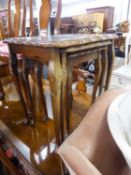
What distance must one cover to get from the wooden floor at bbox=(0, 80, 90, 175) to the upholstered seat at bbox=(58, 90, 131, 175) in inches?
18.9

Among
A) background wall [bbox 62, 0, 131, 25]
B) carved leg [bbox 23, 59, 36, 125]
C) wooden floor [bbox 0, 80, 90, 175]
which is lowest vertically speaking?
wooden floor [bbox 0, 80, 90, 175]

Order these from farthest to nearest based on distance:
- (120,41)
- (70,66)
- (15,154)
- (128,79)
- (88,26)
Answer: (88,26) < (120,41) < (128,79) < (15,154) < (70,66)

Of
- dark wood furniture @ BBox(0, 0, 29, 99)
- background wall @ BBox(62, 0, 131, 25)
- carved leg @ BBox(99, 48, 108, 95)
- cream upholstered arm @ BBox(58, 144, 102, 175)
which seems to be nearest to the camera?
cream upholstered arm @ BBox(58, 144, 102, 175)

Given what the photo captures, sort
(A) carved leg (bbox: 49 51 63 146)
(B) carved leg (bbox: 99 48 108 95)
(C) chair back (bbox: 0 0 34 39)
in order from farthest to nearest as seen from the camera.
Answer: (C) chair back (bbox: 0 0 34 39) < (B) carved leg (bbox: 99 48 108 95) < (A) carved leg (bbox: 49 51 63 146)

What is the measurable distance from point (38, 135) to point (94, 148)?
755mm

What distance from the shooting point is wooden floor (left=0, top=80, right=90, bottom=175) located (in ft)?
3.16

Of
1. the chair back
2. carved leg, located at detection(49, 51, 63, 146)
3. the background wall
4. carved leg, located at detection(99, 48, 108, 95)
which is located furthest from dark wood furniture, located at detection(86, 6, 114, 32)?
carved leg, located at detection(49, 51, 63, 146)

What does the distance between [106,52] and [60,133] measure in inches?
20.7

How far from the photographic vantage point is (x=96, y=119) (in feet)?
1.78

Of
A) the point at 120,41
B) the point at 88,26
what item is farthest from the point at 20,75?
the point at 88,26

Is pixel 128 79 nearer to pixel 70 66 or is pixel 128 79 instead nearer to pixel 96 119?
pixel 70 66

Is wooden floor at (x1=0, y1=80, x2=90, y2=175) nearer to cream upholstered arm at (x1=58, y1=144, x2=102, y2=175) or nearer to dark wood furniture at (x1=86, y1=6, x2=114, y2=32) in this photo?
cream upholstered arm at (x1=58, y1=144, x2=102, y2=175)

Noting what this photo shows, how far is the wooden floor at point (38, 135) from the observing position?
964mm

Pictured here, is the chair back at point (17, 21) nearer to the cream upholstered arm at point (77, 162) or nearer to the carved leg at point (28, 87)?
the carved leg at point (28, 87)
